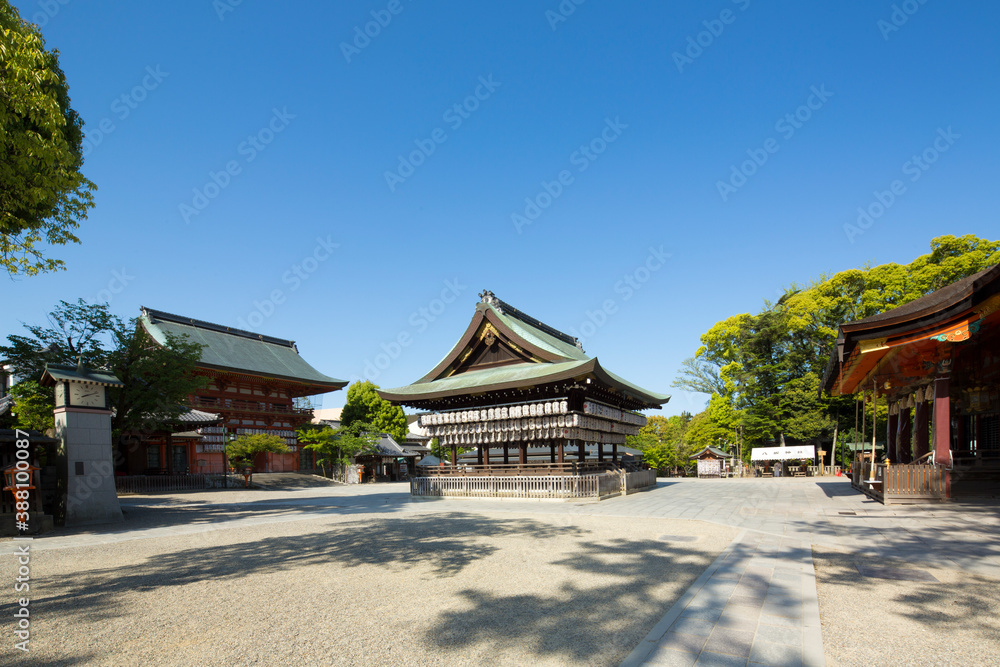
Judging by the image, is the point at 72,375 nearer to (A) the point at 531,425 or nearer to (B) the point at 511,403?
(B) the point at 511,403

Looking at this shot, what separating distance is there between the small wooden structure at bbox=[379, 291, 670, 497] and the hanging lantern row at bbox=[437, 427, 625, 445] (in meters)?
0.04

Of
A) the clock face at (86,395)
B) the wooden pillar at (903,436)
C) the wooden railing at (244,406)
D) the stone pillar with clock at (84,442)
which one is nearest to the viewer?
the stone pillar with clock at (84,442)

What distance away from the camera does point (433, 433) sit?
25.6 metres

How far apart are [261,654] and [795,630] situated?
5.07m

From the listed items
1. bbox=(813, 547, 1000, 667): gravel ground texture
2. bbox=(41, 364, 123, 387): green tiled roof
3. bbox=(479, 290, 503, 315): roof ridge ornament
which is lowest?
bbox=(813, 547, 1000, 667): gravel ground texture

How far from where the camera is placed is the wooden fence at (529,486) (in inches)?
835

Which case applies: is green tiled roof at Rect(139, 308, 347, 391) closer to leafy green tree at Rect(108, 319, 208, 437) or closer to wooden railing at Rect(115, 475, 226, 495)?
wooden railing at Rect(115, 475, 226, 495)

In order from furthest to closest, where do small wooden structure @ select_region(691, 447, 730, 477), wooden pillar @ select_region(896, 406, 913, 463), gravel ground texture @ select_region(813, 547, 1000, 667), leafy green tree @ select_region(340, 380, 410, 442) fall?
leafy green tree @ select_region(340, 380, 410, 442), small wooden structure @ select_region(691, 447, 730, 477), wooden pillar @ select_region(896, 406, 913, 463), gravel ground texture @ select_region(813, 547, 1000, 667)

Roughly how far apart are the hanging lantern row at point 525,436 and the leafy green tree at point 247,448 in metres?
18.1

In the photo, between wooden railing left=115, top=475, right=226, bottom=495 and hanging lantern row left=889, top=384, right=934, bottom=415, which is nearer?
hanging lantern row left=889, top=384, right=934, bottom=415

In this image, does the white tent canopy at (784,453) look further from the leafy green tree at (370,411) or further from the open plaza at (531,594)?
the leafy green tree at (370,411)

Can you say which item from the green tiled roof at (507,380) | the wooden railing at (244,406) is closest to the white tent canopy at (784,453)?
the green tiled roof at (507,380)

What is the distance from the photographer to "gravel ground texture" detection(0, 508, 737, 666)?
16.2 ft

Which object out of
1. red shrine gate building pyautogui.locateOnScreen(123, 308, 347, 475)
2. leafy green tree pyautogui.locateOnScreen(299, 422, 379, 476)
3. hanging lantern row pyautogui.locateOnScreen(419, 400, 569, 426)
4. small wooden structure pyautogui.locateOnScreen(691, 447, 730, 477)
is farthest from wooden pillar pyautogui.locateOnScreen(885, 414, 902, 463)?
red shrine gate building pyautogui.locateOnScreen(123, 308, 347, 475)
